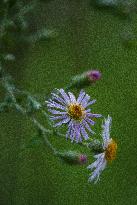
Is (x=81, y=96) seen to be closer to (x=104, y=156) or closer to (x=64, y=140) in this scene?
(x=104, y=156)

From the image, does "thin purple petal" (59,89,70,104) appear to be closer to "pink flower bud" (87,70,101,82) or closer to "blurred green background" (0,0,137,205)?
"pink flower bud" (87,70,101,82)

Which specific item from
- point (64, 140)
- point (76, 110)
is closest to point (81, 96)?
point (76, 110)

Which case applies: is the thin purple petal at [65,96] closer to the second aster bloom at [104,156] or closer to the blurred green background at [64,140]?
the second aster bloom at [104,156]

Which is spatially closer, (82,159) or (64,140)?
(82,159)

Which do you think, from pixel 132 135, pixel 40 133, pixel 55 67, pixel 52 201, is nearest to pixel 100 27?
pixel 55 67

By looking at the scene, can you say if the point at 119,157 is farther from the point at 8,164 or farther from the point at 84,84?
the point at 84,84

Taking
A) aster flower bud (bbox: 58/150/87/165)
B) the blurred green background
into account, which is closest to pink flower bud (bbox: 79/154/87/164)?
aster flower bud (bbox: 58/150/87/165)
